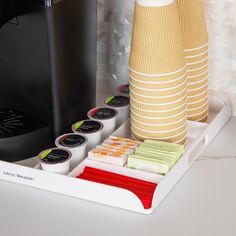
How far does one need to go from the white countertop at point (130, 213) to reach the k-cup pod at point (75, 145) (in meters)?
0.08

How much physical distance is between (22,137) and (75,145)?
0.32 feet

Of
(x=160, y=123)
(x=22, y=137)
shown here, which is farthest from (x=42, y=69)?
(x=160, y=123)

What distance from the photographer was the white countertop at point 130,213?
1.06 metres

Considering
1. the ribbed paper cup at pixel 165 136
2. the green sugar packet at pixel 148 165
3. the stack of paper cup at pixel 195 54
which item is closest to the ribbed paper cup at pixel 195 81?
the stack of paper cup at pixel 195 54

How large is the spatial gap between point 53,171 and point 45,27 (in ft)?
0.77

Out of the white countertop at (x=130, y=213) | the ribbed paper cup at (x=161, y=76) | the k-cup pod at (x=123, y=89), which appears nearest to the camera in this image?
the white countertop at (x=130, y=213)

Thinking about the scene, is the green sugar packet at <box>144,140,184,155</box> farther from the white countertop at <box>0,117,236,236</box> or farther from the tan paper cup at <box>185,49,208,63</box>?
the tan paper cup at <box>185,49,208,63</box>

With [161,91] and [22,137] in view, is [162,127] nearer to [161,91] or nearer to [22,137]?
[161,91]

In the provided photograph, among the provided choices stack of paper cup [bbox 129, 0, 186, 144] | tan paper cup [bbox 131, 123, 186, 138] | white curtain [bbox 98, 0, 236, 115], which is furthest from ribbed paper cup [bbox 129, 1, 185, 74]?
white curtain [bbox 98, 0, 236, 115]

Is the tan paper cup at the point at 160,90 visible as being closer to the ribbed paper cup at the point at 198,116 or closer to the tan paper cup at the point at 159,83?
the tan paper cup at the point at 159,83

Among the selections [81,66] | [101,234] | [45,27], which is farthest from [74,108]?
[101,234]

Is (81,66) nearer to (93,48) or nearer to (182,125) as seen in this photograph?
(93,48)

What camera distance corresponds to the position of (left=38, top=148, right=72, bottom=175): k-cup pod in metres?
1.15

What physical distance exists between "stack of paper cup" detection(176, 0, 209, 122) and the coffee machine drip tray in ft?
0.86
